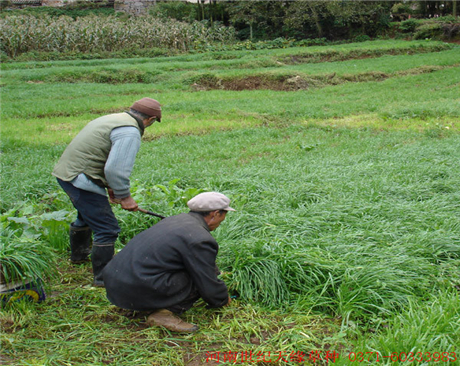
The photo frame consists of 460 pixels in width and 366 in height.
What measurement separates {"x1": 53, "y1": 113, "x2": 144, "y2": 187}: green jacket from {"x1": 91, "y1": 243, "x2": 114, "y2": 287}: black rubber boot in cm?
58

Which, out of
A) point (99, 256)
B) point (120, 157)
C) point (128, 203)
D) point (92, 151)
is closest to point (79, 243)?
point (99, 256)

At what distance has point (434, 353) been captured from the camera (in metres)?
2.74

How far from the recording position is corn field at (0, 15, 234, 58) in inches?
1120

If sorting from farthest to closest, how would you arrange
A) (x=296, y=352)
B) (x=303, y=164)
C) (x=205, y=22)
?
(x=205, y=22) → (x=303, y=164) → (x=296, y=352)

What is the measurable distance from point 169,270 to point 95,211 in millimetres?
1091

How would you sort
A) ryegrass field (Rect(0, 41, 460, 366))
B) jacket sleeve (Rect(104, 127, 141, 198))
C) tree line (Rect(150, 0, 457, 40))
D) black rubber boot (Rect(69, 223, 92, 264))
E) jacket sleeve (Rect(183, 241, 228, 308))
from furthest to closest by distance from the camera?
tree line (Rect(150, 0, 457, 40))
black rubber boot (Rect(69, 223, 92, 264))
jacket sleeve (Rect(104, 127, 141, 198))
jacket sleeve (Rect(183, 241, 228, 308))
ryegrass field (Rect(0, 41, 460, 366))

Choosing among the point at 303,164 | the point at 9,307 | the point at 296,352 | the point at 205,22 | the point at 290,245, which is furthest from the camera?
the point at 205,22

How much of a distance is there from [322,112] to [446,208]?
8131mm

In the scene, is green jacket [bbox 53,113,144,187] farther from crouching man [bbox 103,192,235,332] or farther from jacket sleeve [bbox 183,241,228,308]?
jacket sleeve [bbox 183,241,228,308]

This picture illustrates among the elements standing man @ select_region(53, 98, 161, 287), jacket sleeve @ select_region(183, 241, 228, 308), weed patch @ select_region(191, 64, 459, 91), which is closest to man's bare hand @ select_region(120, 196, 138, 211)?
standing man @ select_region(53, 98, 161, 287)

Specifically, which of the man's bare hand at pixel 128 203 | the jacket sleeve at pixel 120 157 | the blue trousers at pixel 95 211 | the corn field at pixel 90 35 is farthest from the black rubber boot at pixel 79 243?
the corn field at pixel 90 35

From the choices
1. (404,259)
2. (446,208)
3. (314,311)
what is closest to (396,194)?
(446,208)

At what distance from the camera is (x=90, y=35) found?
2969 cm

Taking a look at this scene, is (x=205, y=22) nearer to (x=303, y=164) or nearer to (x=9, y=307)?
(x=303, y=164)
